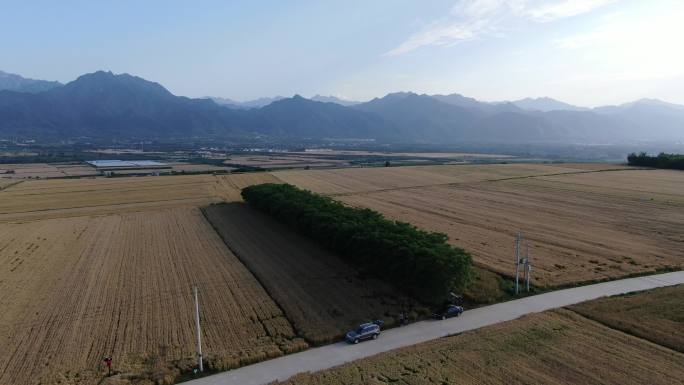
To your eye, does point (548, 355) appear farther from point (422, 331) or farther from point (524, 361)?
point (422, 331)

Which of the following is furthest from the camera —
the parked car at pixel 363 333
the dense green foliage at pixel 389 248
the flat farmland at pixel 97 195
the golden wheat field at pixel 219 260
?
the flat farmland at pixel 97 195

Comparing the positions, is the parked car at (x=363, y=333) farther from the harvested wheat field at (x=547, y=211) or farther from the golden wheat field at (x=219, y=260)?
the harvested wheat field at (x=547, y=211)

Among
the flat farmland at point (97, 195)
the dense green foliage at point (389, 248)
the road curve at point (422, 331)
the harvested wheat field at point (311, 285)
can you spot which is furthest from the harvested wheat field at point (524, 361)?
the flat farmland at point (97, 195)

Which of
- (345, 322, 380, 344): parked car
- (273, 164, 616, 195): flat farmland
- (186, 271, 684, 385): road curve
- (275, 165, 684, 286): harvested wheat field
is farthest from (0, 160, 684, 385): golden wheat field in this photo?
(273, 164, 616, 195): flat farmland

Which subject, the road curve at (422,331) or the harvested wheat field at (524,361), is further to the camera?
the road curve at (422,331)

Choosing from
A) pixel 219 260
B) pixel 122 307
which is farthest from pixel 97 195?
pixel 122 307

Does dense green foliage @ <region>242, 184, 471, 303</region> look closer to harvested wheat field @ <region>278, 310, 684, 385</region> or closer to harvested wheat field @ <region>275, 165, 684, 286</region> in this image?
harvested wheat field @ <region>278, 310, 684, 385</region>

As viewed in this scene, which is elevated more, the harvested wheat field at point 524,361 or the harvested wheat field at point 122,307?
the harvested wheat field at point 524,361

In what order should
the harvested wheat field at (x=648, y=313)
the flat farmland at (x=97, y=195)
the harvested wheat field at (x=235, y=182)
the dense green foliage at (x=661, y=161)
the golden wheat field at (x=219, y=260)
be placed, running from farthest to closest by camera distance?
the dense green foliage at (x=661, y=161) → the harvested wheat field at (x=235, y=182) → the flat farmland at (x=97, y=195) → the golden wheat field at (x=219, y=260) → the harvested wheat field at (x=648, y=313)
